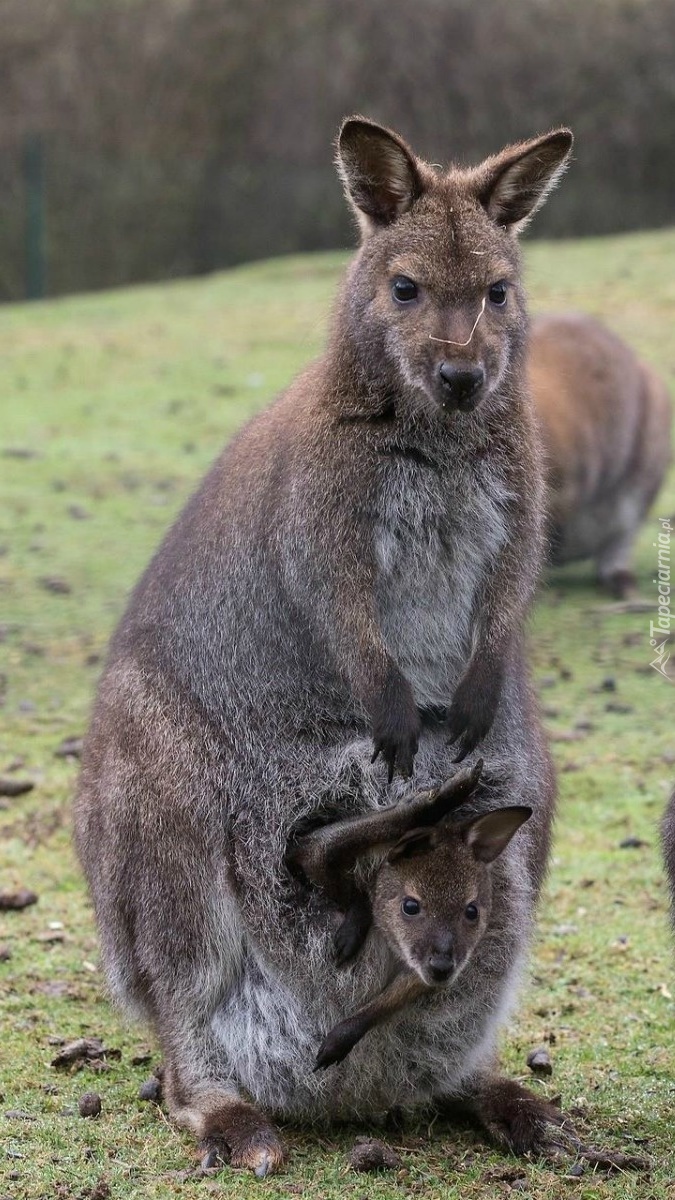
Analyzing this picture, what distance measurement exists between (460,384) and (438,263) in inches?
11.6

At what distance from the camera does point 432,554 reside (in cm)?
346

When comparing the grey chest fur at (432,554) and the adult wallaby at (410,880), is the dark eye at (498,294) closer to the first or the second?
the grey chest fur at (432,554)

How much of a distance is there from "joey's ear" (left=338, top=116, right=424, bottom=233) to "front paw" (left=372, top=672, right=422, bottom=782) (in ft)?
3.23

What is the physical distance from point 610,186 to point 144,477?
1155 centimetres

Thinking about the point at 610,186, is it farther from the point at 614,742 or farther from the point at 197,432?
the point at 614,742

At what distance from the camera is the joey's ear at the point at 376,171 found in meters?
3.48

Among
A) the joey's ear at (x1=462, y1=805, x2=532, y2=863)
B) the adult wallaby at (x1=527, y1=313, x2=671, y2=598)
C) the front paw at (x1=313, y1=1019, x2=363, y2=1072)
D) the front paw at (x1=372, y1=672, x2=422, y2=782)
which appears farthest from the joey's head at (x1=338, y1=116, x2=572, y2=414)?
the adult wallaby at (x1=527, y1=313, x2=671, y2=598)

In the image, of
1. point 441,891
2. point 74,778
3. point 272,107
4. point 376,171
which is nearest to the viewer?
point 441,891

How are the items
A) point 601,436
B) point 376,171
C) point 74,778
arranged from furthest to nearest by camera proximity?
point 601,436 → point 74,778 → point 376,171

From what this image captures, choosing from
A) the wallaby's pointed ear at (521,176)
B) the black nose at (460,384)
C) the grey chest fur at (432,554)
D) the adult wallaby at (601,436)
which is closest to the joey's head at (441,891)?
the grey chest fur at (432,554)

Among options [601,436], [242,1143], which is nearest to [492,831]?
[242,1143]

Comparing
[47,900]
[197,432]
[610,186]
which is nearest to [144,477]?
[197,432]

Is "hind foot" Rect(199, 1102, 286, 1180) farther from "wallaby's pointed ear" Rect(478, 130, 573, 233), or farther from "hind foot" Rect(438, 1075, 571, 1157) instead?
"wallaby's pointed ear" Rect(478, 130, 573, 233)

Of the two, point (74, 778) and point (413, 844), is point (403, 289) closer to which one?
point (413, 844)
